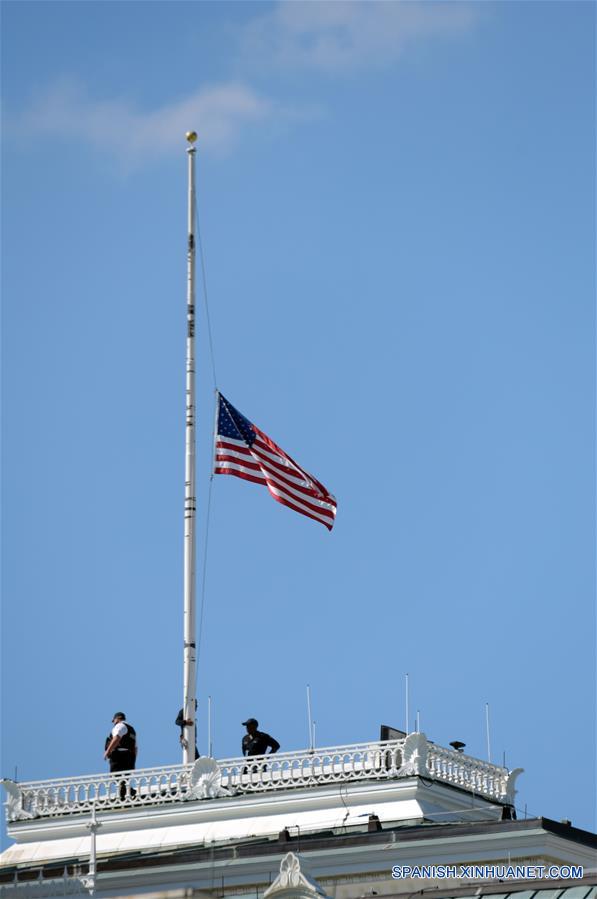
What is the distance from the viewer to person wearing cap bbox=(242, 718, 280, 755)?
233 feet

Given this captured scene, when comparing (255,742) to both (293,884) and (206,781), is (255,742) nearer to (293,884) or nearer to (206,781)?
(206,781)

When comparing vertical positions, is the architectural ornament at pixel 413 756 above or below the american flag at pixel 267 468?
below

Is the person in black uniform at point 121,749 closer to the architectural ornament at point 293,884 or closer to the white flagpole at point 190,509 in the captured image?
the white flagpole at point 190,509

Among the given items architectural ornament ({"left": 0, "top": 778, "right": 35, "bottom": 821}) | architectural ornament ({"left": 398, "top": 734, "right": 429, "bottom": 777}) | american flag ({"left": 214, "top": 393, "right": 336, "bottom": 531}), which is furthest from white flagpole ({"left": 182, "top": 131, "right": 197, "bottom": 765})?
architectural ornament ({"left": 398, "top": 734, "right": 429, "bottom": 777})

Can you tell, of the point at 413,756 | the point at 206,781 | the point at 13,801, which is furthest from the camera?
the point at 13,801

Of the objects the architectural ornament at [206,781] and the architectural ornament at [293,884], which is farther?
the architectural ornament at [206,781]

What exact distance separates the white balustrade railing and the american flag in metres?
10.7

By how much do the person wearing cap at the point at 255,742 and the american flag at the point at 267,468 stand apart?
8.87 m

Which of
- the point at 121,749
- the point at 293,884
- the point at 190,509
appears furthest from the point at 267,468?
the point at 293,884

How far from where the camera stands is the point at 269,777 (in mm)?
69000

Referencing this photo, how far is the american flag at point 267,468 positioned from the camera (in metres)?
78.9

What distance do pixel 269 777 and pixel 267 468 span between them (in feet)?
40.1

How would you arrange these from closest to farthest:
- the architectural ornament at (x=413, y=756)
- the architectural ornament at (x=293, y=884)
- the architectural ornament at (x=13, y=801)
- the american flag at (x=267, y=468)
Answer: the architectural ornament at (x=293, y=884), the architectural ornament at (x=413, y=756), the architectural ornament at (x=13, y=801), the american flag at (x=267, y=468)

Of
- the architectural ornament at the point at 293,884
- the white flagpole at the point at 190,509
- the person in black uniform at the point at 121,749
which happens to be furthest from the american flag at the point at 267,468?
the architectural ornament at the point at 293,884
